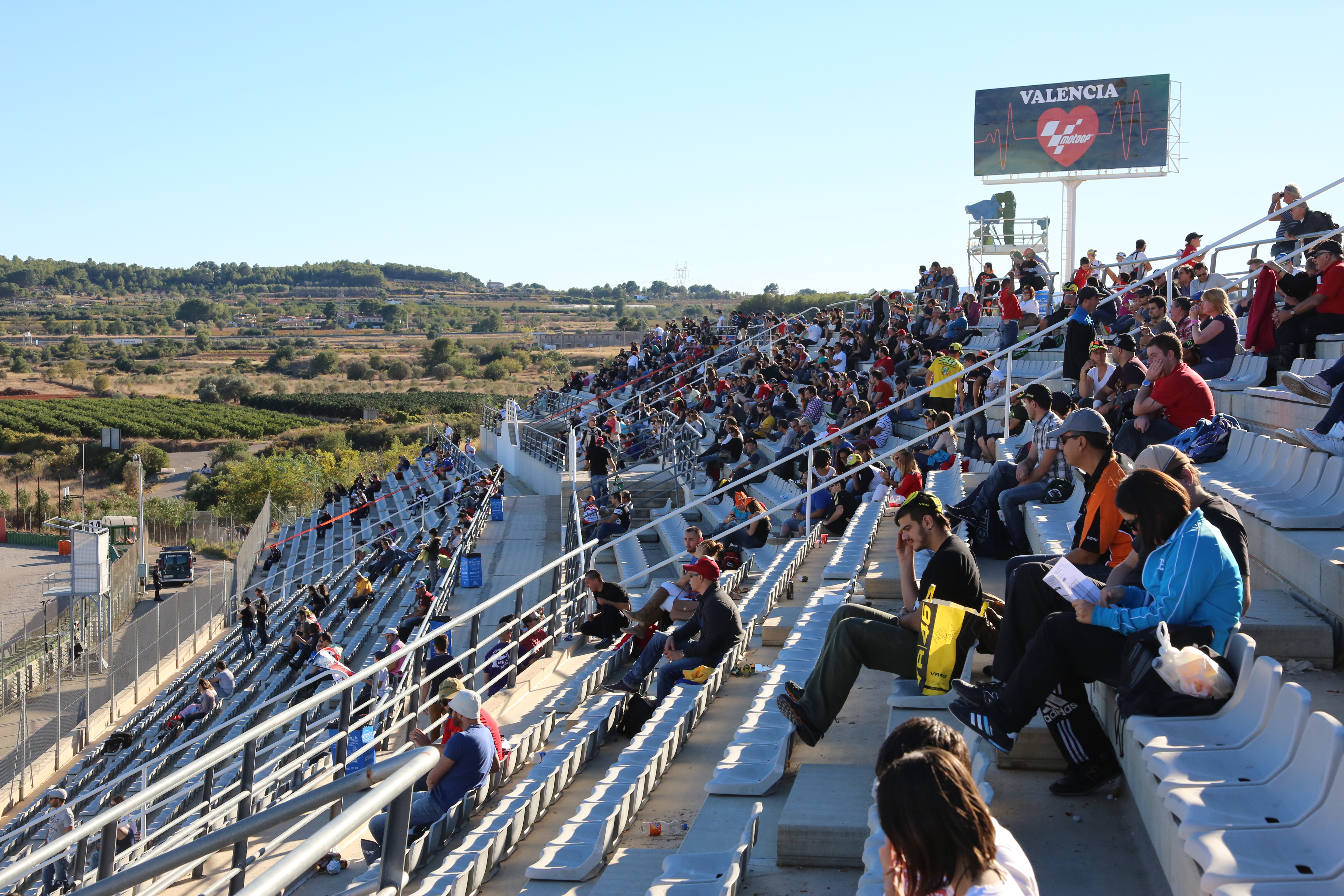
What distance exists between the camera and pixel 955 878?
80.7 inches

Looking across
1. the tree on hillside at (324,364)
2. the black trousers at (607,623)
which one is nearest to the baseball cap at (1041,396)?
the black trousers at (607,623)

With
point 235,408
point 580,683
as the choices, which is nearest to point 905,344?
→ point 580,683

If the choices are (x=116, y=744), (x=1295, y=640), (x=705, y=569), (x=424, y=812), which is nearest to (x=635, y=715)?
(x=705, y=569)

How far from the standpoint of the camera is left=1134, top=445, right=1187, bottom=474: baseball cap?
13.4 feet

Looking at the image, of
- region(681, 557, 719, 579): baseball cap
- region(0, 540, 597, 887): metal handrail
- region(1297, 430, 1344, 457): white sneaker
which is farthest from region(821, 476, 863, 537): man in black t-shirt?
region(1297, 430, 1344, 457): white sneaker

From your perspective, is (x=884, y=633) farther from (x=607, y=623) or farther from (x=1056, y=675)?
(x=607, y=623)

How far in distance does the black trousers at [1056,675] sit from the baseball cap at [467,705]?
2.69m

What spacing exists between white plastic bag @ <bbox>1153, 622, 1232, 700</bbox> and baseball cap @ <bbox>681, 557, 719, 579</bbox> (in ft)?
12.5

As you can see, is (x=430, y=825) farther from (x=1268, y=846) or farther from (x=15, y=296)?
(x=15, y=296)

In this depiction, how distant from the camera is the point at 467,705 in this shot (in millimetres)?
5492

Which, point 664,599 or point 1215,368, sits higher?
point 1215,368

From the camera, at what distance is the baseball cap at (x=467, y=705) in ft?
18.0

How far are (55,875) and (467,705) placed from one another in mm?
5797

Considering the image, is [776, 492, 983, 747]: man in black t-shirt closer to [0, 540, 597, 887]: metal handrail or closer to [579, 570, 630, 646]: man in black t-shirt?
[0, 540, 597, 887]: metal handrail
